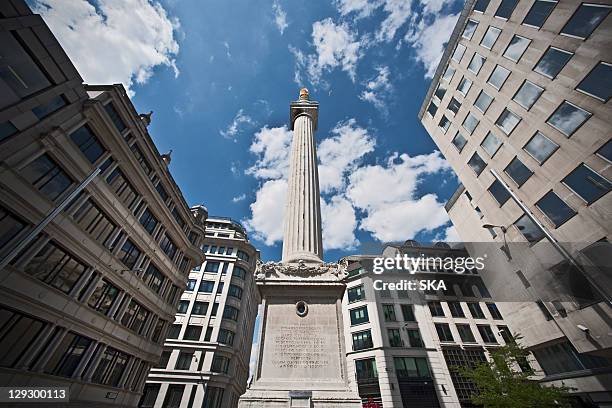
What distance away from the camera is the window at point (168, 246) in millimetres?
26889

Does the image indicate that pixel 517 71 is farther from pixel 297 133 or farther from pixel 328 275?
pixel 328 275

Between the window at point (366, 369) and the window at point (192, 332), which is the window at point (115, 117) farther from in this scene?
the window at point (366, 369)

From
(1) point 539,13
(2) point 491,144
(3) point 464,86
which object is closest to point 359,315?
(2) point 491,144

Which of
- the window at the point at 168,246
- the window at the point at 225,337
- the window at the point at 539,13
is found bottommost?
the window at the point at 225,337

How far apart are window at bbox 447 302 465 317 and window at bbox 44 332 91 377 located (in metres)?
39.4

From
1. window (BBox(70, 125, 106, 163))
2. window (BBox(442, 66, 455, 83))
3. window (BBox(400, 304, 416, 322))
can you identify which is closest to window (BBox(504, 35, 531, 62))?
window (BBox(442, 66, 455, 83))

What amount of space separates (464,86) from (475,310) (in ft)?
95.1

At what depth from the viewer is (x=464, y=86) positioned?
2728cm

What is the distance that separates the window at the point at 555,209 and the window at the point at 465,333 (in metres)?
21.1

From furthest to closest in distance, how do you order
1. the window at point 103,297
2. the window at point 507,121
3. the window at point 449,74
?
the window at point 449,74 → the window at point 507,121 → the window at point 103,297

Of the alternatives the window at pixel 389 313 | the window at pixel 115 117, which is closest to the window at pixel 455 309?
the window at pixel 389 313

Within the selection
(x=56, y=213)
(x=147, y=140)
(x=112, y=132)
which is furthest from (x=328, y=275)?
(x=147, y=140)

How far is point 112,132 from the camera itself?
64.9 ft

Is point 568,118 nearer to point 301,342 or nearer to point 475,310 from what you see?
point 301,342
